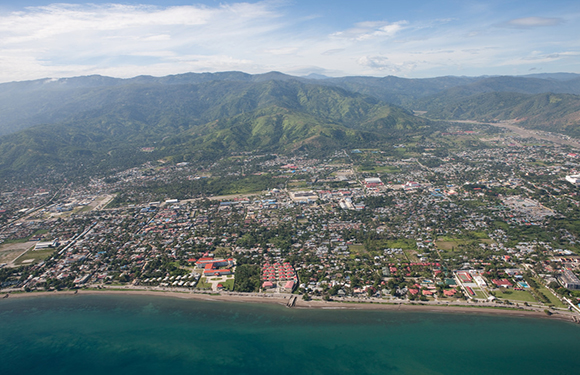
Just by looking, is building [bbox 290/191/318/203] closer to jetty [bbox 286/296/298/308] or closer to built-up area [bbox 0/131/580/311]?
built-up area [bbox 0/131/580/311]

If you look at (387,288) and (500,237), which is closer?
(387,288)

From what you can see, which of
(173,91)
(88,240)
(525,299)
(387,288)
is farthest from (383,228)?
(173,91)

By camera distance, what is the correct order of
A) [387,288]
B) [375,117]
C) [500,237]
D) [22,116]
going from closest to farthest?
1. [387,288]
2. [500,237]
3. [375,117]
4. [22,116]

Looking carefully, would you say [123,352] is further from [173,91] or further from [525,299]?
[173,91]

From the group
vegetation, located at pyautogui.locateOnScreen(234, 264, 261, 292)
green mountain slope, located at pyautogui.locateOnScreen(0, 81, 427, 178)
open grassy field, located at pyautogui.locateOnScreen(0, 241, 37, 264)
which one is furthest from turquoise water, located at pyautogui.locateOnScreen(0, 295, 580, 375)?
green mountain slope, located at pyautogui.locateOnScreen(0, 81, 427, 178)

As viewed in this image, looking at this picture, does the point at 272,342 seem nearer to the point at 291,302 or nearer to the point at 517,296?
the point at 291,302

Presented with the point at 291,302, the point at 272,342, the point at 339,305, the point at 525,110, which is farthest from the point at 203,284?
the point at 525,110
